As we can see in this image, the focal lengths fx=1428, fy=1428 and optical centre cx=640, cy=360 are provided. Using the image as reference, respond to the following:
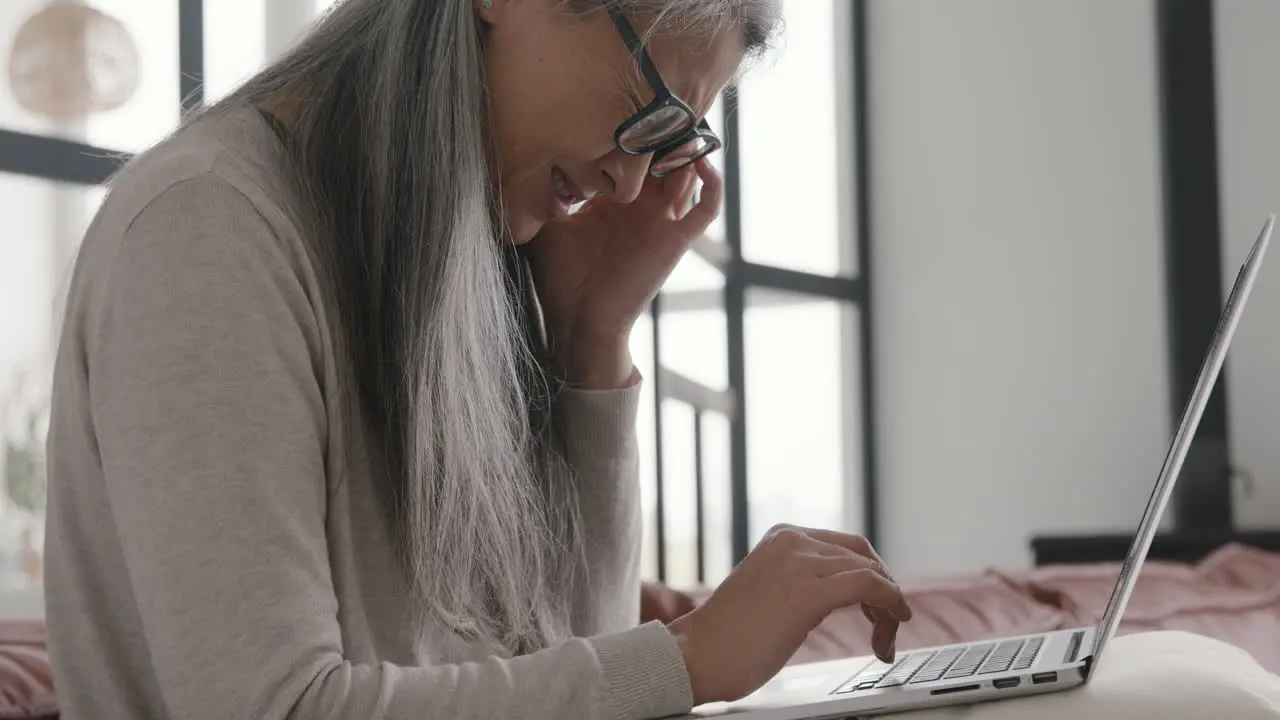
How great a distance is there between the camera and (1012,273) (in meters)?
4.69

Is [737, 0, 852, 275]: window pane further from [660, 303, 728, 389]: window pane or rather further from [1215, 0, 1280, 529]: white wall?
[1215, 0, 1280, 529]: white wall

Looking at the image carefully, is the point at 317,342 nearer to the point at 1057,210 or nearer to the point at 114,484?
the point at 114,484

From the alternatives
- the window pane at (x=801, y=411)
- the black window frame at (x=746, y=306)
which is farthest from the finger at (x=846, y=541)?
the window pane at (x=801, y=411)

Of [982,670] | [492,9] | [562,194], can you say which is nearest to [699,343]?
[562,194]

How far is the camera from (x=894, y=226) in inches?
197

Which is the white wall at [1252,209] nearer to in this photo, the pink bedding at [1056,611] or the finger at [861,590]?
the pink bedding at [1056,611]

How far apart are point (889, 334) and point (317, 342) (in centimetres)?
421

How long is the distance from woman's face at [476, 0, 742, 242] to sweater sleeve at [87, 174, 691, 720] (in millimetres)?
327

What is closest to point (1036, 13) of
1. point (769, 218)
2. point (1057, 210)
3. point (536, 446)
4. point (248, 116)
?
point (1057, 210)

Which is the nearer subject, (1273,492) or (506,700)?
(506,700)

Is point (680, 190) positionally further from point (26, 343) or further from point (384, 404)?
point (26, 343)

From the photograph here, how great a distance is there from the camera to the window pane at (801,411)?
4.46 metres

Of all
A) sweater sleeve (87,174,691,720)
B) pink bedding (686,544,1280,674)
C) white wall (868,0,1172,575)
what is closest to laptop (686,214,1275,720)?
sweater sleeve (87,174,691,720)

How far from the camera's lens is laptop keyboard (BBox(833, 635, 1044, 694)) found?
874mm
